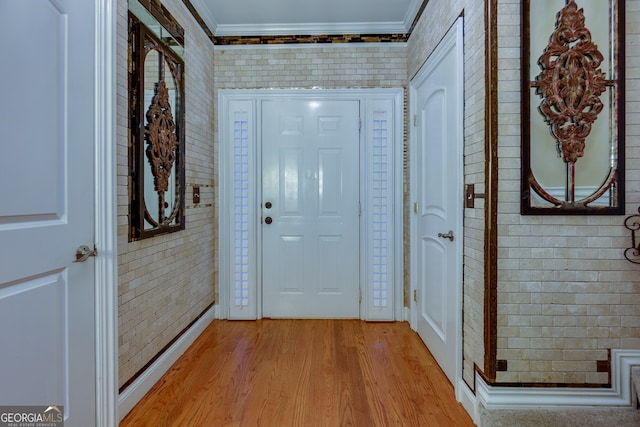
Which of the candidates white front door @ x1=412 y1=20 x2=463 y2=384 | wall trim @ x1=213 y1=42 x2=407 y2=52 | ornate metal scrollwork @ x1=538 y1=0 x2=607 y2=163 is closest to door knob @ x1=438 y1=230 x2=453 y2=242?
white front door @ x1=412 y1=20 x2=463 y2=384

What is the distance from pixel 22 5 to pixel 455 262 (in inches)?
86.6

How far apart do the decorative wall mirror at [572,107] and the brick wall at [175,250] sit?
1.95 meters

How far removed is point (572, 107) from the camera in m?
1.47

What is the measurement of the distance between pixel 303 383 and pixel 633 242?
1.83 meters

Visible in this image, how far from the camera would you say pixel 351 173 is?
2.89m

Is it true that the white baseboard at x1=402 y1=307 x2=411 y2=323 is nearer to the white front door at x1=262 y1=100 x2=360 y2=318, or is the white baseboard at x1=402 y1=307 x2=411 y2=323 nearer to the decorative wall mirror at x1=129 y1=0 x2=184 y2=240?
the white front door at x1=262 y1=100 x2=360 y2=318

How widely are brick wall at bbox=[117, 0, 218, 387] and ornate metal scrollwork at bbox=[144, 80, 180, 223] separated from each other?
21cm

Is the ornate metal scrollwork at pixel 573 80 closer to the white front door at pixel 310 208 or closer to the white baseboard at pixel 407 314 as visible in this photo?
the white front door at pixel 310 208

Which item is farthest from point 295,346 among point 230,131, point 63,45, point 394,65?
point 394,65

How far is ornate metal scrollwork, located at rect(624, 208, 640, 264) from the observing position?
1467mm

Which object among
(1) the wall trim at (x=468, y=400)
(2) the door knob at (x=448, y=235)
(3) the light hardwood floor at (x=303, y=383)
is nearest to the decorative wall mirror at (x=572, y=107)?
(2) the door knob at (x=448, y=235)

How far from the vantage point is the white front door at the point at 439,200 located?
6.04 ft

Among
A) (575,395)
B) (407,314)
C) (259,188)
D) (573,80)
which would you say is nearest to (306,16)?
(259,188)

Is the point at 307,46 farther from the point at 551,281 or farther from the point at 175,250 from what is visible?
the point at 551,281
